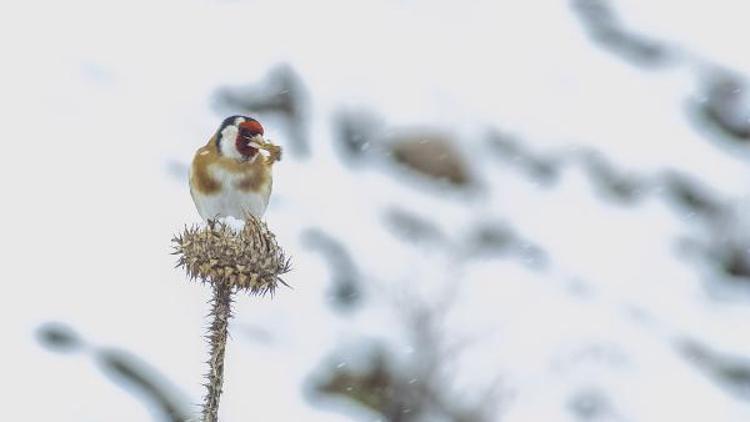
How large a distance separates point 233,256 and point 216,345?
0.74 ft

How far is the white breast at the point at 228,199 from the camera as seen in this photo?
3920 millimetres

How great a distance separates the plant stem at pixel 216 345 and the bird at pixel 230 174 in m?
1.14

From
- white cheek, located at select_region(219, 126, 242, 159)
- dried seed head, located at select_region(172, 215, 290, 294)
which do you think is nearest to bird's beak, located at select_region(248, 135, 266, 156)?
white cheek, located at select_region(219, 126, 242, 159)

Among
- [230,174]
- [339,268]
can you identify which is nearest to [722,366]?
[339,268]

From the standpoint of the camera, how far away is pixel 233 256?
2809mm

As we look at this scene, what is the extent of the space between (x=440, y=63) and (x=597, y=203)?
6.05 metres

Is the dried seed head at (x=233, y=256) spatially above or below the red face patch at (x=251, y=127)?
below

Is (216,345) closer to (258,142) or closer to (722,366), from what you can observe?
(258,142)

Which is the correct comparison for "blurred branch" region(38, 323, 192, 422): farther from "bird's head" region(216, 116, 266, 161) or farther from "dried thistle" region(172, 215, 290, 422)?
"dried thistle" region(172, 215, 290, 422)

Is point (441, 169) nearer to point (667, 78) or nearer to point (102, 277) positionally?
point (667, 78)

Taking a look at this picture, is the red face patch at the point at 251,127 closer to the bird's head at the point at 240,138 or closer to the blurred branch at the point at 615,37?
the bird's head at the point at 240,138

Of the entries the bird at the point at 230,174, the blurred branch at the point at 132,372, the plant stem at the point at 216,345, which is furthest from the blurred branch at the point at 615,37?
the plant stem at the point at 216,345

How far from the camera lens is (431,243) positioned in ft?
44.6

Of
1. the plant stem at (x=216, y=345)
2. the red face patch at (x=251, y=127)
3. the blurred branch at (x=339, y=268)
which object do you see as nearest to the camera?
the plant stem at (x=216, y=345)
